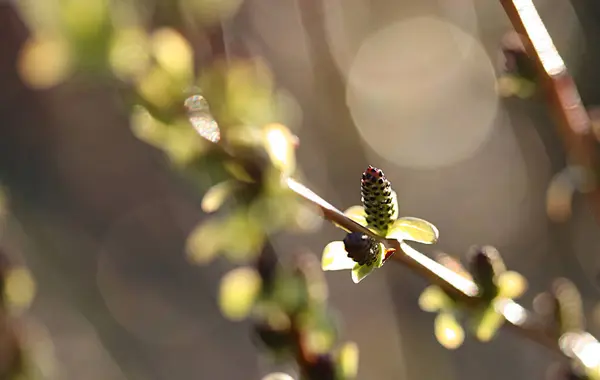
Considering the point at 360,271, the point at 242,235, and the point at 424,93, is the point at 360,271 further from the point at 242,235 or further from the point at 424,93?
the point at 424,93

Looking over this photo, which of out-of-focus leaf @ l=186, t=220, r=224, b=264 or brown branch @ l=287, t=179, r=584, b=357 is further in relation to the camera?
Result: out-of-focus leaf @ l=186, t=220, r=224, b=264

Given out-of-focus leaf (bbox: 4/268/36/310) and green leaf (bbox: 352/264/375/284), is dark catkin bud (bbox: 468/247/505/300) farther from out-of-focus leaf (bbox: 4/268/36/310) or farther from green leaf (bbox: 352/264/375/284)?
out-of-focus leaf (bbox: 4/268/36/310)

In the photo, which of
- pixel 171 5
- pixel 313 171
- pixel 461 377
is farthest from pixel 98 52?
pixel 461 377

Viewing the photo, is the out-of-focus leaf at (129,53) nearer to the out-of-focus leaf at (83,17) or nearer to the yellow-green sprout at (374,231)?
the out-of-focus leaf at (83,17)

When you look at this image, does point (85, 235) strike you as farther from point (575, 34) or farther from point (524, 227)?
point (575, 34)

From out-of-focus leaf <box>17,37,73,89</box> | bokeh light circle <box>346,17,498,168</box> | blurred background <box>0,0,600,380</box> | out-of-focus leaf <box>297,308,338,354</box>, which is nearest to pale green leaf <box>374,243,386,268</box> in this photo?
out-of-focus leaf <box>297,308,338,354</box>

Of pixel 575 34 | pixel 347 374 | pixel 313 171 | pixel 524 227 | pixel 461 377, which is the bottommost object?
pixel 461 377

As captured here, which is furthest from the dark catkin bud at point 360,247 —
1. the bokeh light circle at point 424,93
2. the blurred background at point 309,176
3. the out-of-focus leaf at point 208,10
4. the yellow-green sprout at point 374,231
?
the bokeh light circle at point 424,93
